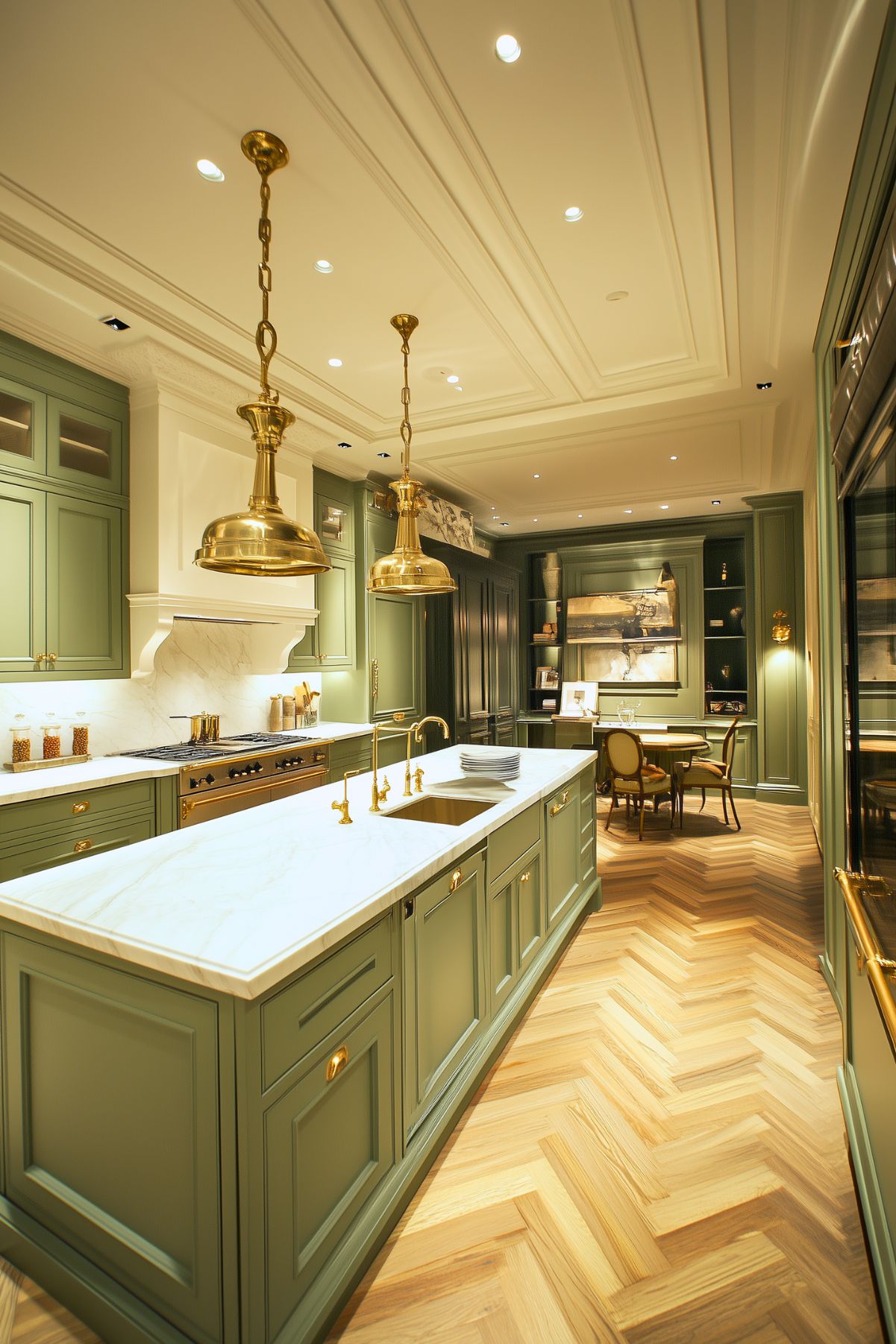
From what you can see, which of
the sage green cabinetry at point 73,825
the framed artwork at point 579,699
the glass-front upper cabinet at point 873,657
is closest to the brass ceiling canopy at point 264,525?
the glass-front upper cabinet at point 873,657

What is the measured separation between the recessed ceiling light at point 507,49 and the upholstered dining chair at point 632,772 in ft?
14.2

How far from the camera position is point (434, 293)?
113 inches

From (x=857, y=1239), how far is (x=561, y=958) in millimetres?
1631

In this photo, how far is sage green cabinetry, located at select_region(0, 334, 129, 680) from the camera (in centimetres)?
302

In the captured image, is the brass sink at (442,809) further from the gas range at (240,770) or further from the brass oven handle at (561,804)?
the gas range at (240,770)

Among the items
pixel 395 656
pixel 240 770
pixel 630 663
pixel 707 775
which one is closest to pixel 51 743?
pixel 240 770

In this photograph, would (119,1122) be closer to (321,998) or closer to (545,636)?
(321,998)

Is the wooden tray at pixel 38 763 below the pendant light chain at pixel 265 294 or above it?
below

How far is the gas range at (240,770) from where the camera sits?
342 cm

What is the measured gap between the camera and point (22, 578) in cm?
305

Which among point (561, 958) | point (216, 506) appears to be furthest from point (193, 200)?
point (561, 958)

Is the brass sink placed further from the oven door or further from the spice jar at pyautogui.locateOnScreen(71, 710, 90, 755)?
the spice jar at pyautogui.locateOnScreen(71, 710, 90, 755)

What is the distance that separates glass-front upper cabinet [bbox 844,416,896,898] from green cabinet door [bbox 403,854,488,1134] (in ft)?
Answer: 3.54

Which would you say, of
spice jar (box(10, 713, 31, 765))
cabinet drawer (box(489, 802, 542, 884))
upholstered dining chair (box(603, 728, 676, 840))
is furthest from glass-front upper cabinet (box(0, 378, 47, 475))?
upholstered dining chair (box(603, 728, 676, 840))
